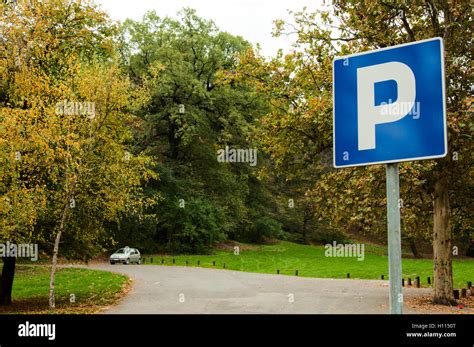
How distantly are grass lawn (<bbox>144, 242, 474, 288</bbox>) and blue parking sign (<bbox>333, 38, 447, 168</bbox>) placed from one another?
23.1 meters

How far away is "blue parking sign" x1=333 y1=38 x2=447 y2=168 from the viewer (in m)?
3.10

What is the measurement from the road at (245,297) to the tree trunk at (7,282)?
4.19 metres

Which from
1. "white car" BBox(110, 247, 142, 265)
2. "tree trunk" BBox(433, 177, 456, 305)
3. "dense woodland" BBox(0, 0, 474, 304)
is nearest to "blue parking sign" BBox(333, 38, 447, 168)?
Result: "dense woodland" BBox(0, 0, 474, 304)

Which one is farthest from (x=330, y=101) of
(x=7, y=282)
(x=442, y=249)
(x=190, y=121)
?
(x=190, y=121)

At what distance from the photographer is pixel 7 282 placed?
17516mm

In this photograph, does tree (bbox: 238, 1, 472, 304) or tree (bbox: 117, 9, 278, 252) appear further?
tree (bbox: 117, 9, 278, 252)

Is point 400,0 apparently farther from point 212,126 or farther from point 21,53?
point 212,126

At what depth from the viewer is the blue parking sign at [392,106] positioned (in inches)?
122

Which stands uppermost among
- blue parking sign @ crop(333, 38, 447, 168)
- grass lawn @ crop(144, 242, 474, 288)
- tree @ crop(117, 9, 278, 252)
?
tree @ crop(117, 9, 278, 252)

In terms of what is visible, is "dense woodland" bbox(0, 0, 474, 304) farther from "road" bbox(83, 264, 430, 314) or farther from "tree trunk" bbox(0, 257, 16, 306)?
"road" bbox(83, 264, 430, 314)

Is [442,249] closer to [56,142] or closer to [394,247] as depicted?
[56,142]

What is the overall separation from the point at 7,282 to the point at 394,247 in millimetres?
17583

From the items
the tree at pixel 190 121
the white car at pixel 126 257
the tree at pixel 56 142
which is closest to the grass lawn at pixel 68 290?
the tree at pixel 56 142

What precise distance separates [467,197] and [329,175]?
233 inches
